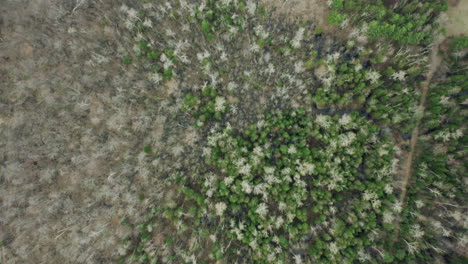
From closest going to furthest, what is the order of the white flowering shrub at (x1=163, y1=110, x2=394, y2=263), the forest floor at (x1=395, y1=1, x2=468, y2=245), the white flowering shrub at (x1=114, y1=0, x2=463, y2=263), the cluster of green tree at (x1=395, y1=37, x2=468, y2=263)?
the cluster of green tree at (x1=395, y1=37, x2=468, y2=263) < the white flowering shrub at (x1=163, y1=110, x2=394, y2=263) < the white flowering shrub at (x1=114, y1=0, x2=463, y2=263) < the forest floor at (x1=395, y1=1, x2=468, y2=245)

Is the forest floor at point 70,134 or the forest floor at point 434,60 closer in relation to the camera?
the forest floor at point 70,134

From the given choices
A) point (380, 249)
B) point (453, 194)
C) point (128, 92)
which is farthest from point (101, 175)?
point (453, 194)

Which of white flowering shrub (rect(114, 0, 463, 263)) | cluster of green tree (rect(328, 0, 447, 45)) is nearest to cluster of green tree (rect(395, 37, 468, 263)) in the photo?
white flowering shrub (rect(114, 0, 463, 263))

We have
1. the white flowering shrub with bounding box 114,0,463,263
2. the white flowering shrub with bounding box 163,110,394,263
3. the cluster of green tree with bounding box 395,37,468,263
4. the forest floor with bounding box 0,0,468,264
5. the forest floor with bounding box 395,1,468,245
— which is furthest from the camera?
the forest floor with bounding box 395,1,468,245

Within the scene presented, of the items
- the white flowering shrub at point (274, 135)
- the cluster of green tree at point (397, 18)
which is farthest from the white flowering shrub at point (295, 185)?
the cluster of green tree at point (397, 18)

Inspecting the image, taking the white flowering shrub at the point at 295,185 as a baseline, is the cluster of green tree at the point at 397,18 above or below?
above

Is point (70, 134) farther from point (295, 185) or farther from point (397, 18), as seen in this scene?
point (397, 18)

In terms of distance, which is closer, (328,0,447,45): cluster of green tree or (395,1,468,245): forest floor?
(328,0,447,45): cluster of green tree

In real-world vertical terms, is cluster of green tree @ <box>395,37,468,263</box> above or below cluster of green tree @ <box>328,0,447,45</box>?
below

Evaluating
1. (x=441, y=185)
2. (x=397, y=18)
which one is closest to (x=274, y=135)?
(x=397, y=18)

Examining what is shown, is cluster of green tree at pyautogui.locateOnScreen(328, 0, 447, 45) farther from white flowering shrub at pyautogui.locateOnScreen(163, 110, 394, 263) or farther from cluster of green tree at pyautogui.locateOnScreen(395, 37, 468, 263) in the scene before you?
white flowering shrub at pyautogui.locateOnScreen(163, 110, 394, 263)

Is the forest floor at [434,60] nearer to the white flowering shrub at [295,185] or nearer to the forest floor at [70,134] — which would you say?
the forest floor at [70,134]
